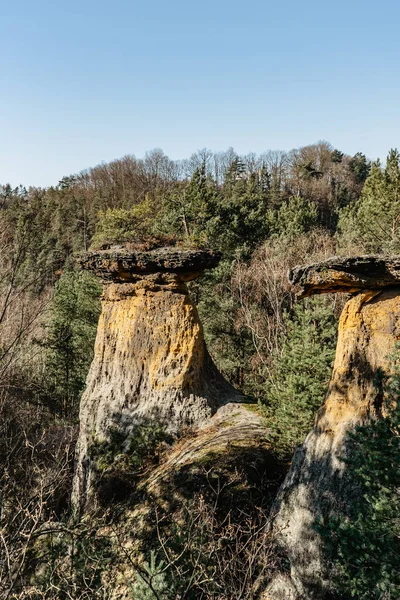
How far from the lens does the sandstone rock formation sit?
6379mm

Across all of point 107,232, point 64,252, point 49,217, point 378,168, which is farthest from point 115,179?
point 378,168

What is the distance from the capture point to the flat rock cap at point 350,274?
6414 millimetres

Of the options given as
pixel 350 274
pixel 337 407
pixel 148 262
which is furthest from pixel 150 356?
pixel 350 274

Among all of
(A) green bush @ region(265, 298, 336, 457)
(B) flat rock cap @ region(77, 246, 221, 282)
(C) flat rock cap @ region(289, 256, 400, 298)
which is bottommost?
(A) green bush @ region(265, 298, 336, 457)

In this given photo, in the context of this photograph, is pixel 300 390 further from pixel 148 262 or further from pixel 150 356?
pixel 148 262

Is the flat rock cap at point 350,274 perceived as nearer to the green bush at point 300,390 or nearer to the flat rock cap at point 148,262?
the green bush at point 300,390

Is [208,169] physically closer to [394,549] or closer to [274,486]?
[274,486]

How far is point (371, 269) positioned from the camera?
655 cm

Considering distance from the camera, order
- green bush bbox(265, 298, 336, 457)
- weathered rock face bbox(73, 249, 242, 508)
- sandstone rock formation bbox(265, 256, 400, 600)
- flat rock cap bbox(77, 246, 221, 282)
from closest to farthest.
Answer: sandstone rock formation bbox(265, 256, 400, 600) < green bush bbox(265, 298, 336, 457) < flat rock cap bbox(77, 246, 221, 282) < weathered rock face bbox(73, 249, 242, 508)

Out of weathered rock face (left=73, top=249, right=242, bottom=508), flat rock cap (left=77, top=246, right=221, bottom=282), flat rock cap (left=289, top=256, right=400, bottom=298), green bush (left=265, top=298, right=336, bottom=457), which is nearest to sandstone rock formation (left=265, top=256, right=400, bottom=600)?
flat rock cap (left=289, top=256, right=400, bottom=298)

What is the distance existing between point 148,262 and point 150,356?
96.5 inches

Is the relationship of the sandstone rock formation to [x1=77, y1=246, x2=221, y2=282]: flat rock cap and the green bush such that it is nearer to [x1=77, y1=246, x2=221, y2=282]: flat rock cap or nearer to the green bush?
the green bush

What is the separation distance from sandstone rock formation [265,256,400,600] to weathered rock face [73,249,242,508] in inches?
159

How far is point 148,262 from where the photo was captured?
34.6 ft
